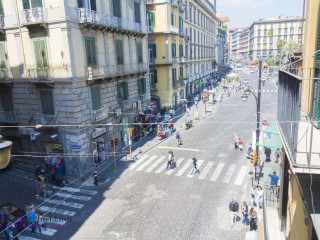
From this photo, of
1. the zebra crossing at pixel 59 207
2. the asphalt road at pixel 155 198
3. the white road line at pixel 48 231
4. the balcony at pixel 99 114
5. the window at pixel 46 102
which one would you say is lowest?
the white road line at pixel 48 231

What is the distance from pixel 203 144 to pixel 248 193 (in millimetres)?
9710

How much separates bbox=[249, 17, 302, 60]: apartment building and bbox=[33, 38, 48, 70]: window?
123m

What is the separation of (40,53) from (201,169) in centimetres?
1483

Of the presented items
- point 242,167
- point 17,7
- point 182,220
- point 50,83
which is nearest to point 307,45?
point 182,220

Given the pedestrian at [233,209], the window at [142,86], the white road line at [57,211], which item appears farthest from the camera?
the window at [142,86]

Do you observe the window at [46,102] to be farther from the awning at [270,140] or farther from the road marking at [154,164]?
the awning at [270,140]

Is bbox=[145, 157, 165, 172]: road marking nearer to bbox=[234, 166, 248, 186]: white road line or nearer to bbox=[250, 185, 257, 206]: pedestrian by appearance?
bbox=[234, 166, 248, 186]: white road line

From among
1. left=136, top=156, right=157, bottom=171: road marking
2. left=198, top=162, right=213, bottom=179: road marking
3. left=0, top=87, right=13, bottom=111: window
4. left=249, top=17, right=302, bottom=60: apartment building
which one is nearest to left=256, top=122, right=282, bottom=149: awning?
left=198, top=162, right=213, bottom=179: road marking

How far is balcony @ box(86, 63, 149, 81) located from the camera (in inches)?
838

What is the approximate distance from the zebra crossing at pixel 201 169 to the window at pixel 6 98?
11859 millimetres

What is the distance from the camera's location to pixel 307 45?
936 cm

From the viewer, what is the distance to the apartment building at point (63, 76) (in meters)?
19.6

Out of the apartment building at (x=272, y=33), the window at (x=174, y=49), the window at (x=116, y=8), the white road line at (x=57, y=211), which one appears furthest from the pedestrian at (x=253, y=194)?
the apartment building at (x=272, y=33)

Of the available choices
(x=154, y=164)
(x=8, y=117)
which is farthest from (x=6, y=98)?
(x=154, y=164)
